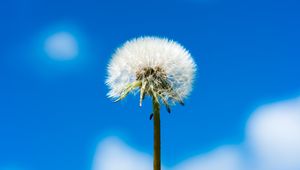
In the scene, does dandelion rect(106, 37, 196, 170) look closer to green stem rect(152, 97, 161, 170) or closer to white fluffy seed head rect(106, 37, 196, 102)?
white fluffy seed head rect(106, 37, 196, 102)

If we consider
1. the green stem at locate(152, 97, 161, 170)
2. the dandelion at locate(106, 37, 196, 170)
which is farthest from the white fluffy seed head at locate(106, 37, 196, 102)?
the green stem at locate(152, 97, 161, 170)

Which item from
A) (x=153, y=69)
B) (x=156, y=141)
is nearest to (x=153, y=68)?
(x=153, y=69)

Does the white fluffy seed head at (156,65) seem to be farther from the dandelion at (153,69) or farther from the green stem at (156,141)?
the green stem at (156,141)

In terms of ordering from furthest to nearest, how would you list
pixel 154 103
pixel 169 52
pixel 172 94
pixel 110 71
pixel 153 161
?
pixel 110 71 → pixel 169 52 → pixel 172 94 → pixel 154 103 → pixel 153 161

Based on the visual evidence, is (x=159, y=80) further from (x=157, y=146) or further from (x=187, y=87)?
(x=157, y=146)

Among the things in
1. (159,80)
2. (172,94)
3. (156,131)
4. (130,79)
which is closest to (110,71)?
(130,79)

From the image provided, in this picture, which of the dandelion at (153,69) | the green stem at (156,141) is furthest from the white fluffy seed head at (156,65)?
the green stem at (156,141)

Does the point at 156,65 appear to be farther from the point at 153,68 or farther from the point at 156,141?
the point at 156,141
